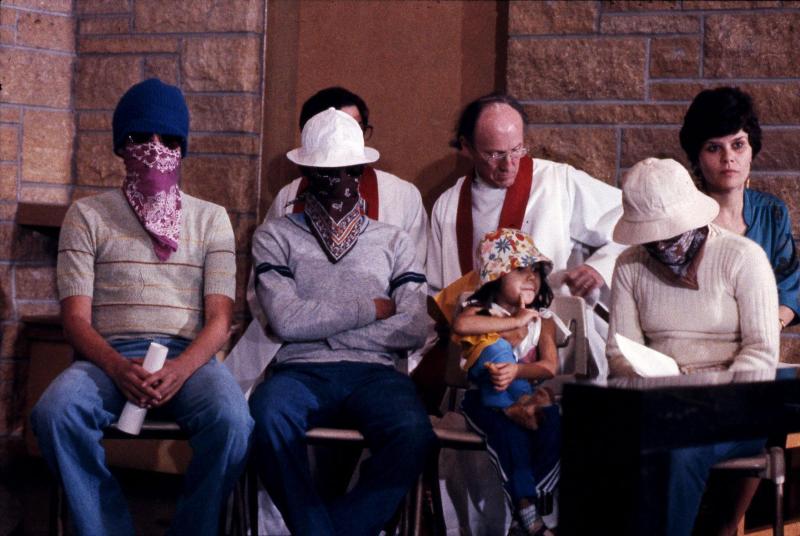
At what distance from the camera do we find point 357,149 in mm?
3482

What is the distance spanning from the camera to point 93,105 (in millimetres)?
4637

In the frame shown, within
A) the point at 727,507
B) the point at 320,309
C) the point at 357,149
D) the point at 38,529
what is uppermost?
the point at 357,149

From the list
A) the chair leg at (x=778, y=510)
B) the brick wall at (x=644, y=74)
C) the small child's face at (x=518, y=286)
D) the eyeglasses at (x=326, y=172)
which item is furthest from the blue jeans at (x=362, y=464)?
the brick wall at (x=644, y=74)

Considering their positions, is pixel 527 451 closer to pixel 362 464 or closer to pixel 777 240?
pixel 362 464

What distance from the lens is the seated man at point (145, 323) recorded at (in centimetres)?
289

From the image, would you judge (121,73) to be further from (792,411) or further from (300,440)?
(792,411)

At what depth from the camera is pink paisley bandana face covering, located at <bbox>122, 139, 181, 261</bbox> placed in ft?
10.6

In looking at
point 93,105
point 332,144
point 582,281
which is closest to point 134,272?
point 332,144

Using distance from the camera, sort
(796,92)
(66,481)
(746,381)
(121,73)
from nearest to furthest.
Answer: (746,381) < (66,481) < (796,92) < (121,73)

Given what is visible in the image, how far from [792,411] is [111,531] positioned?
1925 millimetres

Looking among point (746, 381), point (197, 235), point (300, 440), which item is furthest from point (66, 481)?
point (746, 381)

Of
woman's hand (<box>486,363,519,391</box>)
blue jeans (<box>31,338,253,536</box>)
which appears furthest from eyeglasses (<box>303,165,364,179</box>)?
woman's hand (<box>486,363,519,391</box>)

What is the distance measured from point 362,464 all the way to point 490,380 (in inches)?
19.4

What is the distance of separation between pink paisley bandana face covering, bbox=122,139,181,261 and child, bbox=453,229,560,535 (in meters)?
1.00
